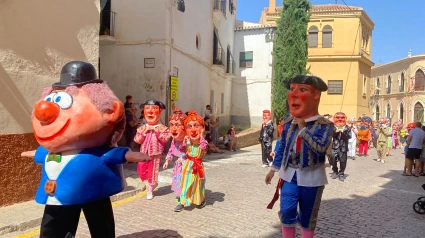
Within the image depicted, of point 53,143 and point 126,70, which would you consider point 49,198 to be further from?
point 126,70

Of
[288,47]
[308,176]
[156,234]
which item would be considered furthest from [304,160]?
[288,47]

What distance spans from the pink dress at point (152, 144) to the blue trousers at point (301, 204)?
312 centimetres

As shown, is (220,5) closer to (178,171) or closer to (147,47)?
(147,47)

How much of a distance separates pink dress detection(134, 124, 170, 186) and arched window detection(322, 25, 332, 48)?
27.6 metres

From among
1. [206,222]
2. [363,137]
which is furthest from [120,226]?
[363,137]

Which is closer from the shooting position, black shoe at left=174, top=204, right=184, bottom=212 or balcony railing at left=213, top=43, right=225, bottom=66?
black shoe at left=174, top=204, right=184, bottom=212

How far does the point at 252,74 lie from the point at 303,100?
67.5 ft

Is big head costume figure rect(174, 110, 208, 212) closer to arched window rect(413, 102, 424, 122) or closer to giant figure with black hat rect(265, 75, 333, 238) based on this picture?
giant figure with black hat rect(265, 75, 333, 238)

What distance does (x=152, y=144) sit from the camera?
667cm

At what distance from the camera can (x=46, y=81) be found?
242 inches

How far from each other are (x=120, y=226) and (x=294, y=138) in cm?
276

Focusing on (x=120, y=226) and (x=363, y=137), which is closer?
(x=120, y=226)

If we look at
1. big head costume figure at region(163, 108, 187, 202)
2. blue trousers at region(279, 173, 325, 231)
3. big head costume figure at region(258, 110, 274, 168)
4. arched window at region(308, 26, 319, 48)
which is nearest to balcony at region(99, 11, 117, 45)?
big head costume figure at region(258, 110, 274, 168)

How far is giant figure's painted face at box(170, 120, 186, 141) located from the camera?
249 inches
